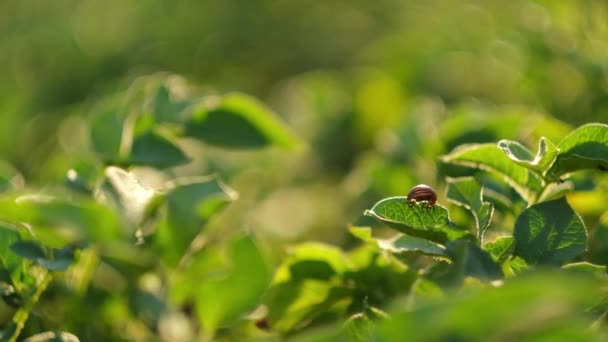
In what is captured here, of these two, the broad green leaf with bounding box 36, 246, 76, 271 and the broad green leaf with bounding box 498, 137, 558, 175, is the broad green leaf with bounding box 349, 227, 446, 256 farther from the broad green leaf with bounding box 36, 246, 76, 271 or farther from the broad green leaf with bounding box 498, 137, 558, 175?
the broad green leaf with bounding box 36, 246, 76, 271

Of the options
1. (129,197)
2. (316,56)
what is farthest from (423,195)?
(316,56)

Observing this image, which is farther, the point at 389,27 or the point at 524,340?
the point at 389,27

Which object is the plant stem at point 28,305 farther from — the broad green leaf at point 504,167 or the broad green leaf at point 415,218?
the broad green leaf at point 504,167

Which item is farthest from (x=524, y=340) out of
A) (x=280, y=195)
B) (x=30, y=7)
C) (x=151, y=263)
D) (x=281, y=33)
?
(x=30, y=7)

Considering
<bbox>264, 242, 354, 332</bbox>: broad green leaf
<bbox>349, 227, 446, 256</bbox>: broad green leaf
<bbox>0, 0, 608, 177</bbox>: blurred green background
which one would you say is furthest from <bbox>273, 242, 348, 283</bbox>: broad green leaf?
<bbox>0, 0, 608, 177</bbox>: blurred green background

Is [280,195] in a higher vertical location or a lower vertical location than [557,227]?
higher

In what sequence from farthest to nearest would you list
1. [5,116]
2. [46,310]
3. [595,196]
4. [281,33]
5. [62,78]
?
[281,33]
[62,78]
[5,116]
[595,196]
[46,310]

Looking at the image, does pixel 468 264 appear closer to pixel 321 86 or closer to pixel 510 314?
pixel 510 314

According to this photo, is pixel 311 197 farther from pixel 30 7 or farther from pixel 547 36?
pixel 30 7
